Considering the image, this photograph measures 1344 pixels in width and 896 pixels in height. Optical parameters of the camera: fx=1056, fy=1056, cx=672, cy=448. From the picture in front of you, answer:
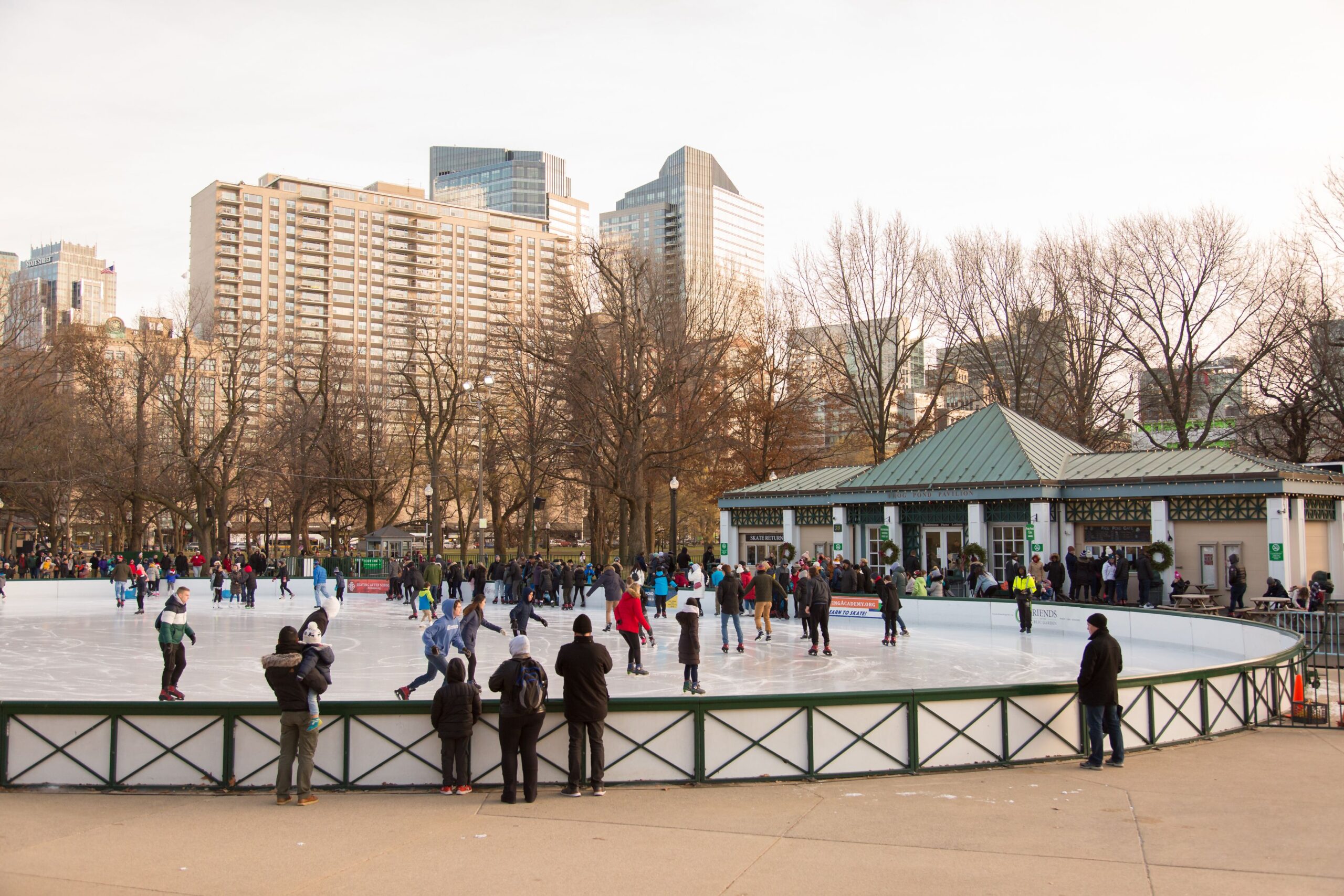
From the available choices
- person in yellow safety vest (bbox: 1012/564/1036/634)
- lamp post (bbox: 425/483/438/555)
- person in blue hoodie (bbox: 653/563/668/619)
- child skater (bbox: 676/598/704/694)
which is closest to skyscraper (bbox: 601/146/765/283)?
lamp post (bbox: 425/483/438/555)

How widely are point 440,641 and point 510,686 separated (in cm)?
623

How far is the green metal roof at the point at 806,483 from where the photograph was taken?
37.7m

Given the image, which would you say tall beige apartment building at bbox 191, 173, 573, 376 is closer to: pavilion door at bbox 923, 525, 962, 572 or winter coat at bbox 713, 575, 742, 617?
pavilion door at bbox 923, 525, 962, 572

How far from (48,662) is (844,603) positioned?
1925 cm

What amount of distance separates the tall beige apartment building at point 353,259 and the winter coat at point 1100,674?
106929 millimetres

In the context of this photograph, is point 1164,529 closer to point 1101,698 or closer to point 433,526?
point 1101,698

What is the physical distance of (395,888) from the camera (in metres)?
6.57

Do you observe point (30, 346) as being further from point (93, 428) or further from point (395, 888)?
point (395, 888)

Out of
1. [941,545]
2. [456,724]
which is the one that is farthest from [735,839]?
[941,545]

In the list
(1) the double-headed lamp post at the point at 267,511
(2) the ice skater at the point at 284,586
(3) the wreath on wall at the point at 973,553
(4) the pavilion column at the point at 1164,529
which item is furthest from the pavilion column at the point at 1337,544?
(1) the double-headed lamp post at the point at 267,511

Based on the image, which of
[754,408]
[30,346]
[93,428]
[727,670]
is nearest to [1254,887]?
[727,670]

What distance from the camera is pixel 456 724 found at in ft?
29.1

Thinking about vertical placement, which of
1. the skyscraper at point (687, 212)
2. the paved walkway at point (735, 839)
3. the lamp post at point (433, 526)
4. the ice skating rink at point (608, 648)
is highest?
the skyscraper at point (687, 212)

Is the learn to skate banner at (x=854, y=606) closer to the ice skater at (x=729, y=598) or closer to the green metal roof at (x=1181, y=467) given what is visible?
the green metal roof at (x=1181, y=467)
